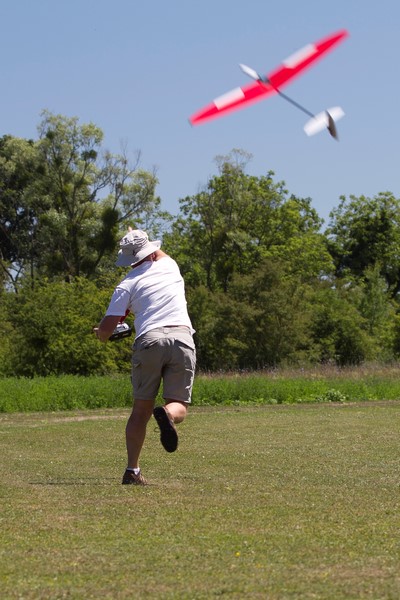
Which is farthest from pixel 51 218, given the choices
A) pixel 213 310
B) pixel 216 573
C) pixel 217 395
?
pixel 216 573

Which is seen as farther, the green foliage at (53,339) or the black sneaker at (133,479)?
the green foliage at (53,339)

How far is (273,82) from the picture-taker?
585 centimetres

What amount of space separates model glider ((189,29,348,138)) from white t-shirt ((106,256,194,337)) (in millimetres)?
2902

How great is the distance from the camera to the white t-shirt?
8.61 metres

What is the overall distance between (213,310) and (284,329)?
3612 millimetres

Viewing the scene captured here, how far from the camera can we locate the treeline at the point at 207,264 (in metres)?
36.6

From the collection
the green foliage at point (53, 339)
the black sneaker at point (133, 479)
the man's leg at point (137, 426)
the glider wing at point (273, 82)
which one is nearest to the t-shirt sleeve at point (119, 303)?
the man's leg at point (137, 426)

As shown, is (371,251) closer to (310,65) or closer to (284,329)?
(284,329)

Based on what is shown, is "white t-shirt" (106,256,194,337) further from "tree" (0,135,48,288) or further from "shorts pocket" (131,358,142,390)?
"tree" (0,135,48,288)

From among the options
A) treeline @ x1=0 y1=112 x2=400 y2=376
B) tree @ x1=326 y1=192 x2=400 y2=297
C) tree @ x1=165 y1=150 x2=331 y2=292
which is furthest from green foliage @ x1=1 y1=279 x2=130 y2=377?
tree @ x1=326 y1=192 x2=400 y2=297

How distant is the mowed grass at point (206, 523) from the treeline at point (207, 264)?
24.7 m

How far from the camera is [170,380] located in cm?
859

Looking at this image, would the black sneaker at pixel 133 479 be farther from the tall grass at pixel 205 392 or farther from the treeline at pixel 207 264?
the treeline at pixel 207 264

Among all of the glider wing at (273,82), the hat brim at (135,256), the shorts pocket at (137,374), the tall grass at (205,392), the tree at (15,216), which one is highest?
the tree at (15,216)
